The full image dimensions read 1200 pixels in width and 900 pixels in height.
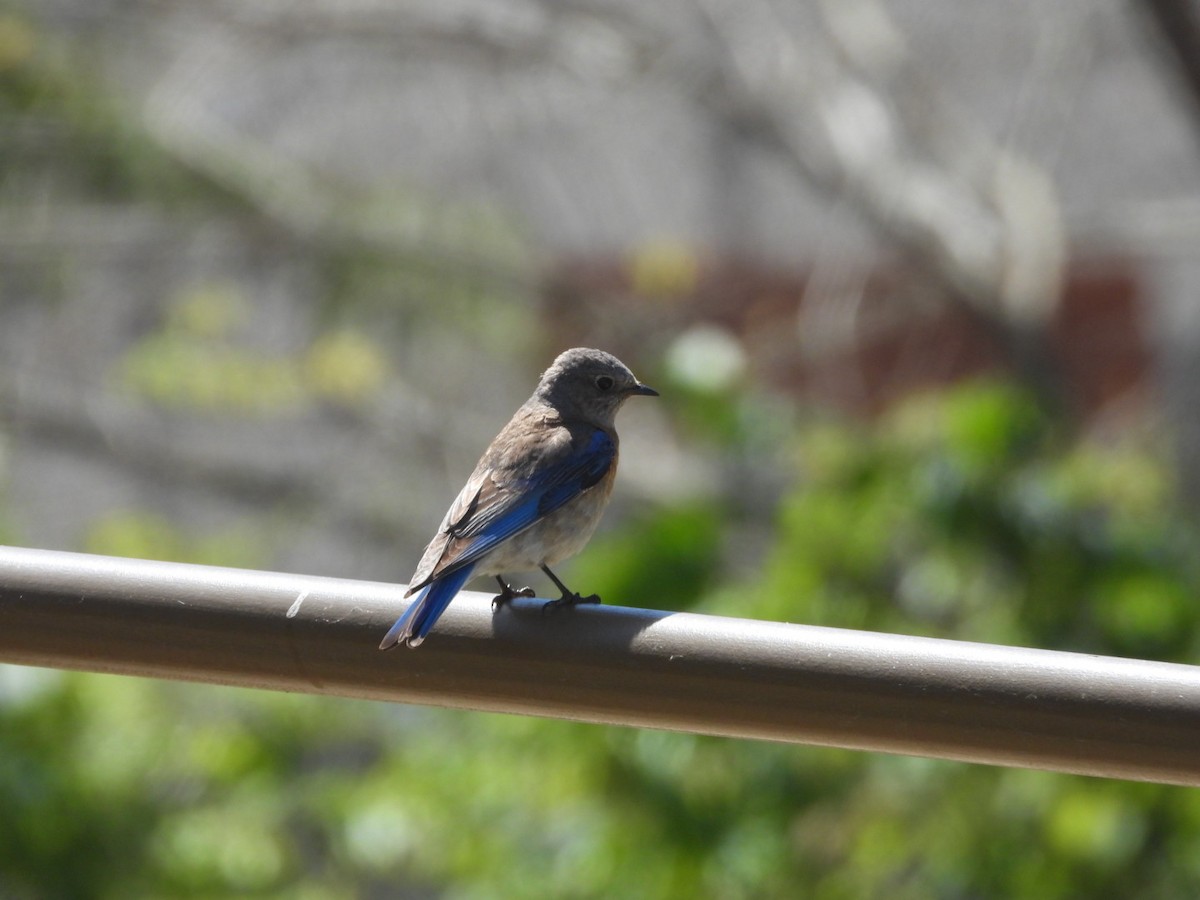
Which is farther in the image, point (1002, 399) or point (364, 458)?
point (364, 458)

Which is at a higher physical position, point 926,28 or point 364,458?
point 926,28

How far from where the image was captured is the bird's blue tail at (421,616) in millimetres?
1581

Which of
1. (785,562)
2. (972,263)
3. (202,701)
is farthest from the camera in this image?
(972,263)

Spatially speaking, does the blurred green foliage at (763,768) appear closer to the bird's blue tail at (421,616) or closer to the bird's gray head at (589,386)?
the bird's gray head at (589,386)

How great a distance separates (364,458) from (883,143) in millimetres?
3373

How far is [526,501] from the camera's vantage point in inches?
97.9

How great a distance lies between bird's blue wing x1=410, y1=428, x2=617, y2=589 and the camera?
2.18 metres

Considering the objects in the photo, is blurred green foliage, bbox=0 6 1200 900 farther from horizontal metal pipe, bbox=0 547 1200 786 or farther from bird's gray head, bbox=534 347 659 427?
horizontal metal pipe, bbox=0 547 1200 786

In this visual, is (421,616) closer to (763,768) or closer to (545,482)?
(545,482)

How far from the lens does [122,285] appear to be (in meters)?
7.35

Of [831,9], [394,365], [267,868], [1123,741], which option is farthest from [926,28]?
[1123,741]

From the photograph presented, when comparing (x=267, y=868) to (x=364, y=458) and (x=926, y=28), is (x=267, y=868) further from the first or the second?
(x=926, y=28)

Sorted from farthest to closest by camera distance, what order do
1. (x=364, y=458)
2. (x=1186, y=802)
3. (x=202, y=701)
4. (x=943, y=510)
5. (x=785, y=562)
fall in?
(x=364, y=458), (x=202, y=701), (x=785, y=562), (x=943, y=510), (x=1186, y=802)

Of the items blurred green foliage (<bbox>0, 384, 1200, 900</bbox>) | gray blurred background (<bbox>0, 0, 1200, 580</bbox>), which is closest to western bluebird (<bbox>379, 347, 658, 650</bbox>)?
blurred green foliage (<bbox>0, 384, 1200, 900</bbox>)
